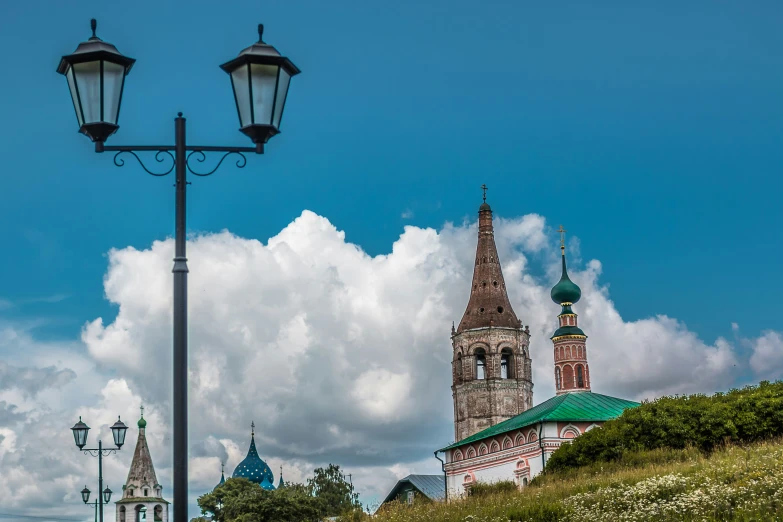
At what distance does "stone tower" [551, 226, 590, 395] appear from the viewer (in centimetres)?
5394

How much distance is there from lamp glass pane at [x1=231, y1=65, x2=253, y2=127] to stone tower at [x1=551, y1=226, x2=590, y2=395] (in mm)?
47396

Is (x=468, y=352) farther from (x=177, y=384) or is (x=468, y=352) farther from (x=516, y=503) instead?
(x=177, y=384)

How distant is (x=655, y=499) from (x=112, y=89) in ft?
43.5

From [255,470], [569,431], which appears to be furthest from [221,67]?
[255,470]

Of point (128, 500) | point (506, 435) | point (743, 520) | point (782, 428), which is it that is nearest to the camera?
point (743, 520)

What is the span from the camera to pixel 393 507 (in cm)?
2511

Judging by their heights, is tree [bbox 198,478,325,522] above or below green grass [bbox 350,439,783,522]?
above

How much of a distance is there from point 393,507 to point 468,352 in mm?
39730

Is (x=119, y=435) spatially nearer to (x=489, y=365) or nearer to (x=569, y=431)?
(x=569, y=431)

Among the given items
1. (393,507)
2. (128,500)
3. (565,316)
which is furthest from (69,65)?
(128,500)

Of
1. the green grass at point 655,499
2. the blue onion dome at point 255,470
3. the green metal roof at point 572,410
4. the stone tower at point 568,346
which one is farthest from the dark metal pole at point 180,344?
the blue onion dome at point 255,470

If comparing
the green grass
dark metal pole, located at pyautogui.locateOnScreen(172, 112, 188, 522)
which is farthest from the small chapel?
dark metal pole, located at pyautogui.locateOnScreen(172, 112, 188, 522)

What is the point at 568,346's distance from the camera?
54.9 m

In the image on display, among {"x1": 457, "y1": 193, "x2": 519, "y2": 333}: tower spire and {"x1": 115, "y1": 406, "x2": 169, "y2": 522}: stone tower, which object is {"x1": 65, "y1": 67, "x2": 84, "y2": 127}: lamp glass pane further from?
{"x1": 115, "y1": 406, "x2": 169, "y2": 522}: stone tower
